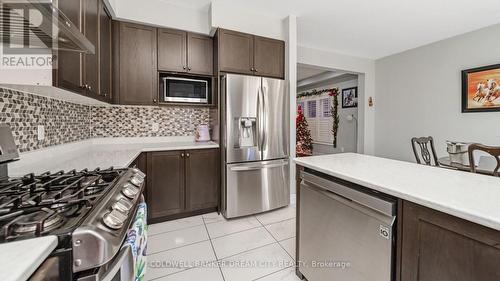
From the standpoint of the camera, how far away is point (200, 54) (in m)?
2.71

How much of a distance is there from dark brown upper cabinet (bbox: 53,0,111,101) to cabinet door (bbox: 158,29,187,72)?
0.53 metres

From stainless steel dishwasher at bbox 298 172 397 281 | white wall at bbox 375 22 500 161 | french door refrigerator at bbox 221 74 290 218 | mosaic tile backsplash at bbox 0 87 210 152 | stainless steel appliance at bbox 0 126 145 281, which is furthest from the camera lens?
white wall at bbox 375 22 500 161

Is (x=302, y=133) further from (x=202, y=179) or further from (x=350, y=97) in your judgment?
Result: (x=202, y=179)

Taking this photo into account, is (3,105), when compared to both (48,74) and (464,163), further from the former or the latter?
(464,163)

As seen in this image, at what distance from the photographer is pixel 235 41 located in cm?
261

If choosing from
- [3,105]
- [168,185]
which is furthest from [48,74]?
[168,185]

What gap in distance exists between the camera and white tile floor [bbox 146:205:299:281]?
5.33ft

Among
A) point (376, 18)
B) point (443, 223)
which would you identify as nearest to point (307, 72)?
point (376, 18)

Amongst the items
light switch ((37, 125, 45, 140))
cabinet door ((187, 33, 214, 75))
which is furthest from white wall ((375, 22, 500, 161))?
light switch ((37, 125, 45, 140))

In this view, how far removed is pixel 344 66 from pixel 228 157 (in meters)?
3.37

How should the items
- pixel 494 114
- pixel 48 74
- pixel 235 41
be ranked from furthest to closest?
pixel 494 114, pixel 235 41, pixel 48 74

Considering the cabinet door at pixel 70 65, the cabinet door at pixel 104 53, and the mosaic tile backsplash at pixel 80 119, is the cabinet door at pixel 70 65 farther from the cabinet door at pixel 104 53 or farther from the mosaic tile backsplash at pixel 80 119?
the cabinet door at pixel 104 53

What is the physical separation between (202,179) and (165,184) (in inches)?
16.9

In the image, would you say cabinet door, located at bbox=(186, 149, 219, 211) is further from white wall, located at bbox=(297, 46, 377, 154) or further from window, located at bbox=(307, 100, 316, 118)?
window, located at bbox=(307, 100, 316, 118)
